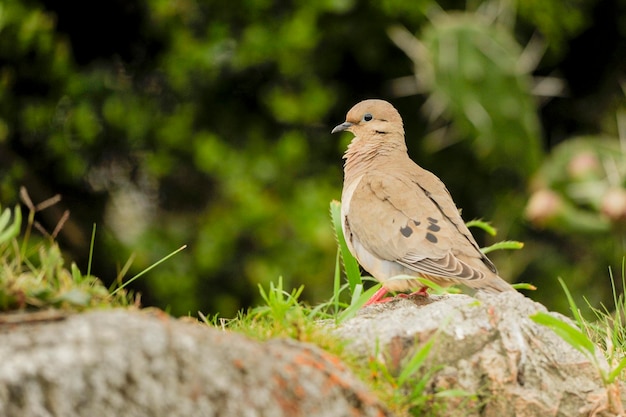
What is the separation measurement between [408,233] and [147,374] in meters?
2.29

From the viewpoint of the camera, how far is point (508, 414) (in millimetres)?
Answer: 3406

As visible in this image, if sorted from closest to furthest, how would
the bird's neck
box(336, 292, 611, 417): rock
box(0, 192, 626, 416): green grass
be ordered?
box(0, 192, 626, 416): green grass, box(336, 292, 611, 417): rock, the bird's neck

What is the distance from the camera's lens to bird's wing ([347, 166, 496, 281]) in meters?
4.59

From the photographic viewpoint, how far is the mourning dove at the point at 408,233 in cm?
448

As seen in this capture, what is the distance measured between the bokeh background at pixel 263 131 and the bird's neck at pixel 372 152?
7.69 ft

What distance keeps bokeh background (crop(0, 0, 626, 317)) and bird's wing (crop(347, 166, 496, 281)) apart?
2887 mm

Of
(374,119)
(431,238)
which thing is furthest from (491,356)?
(374,119)

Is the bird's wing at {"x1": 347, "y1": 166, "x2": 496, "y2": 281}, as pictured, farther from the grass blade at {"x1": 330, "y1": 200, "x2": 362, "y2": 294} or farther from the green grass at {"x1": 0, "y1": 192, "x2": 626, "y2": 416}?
the green grass at {"x1": 0, "y1": 192, "x2": 626, "y2": 416}

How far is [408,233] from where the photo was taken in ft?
15.4

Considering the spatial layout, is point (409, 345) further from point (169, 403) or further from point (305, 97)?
point (305, 97)

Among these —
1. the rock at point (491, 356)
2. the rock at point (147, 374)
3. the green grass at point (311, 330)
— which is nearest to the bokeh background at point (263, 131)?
the rock at point (491, 356)

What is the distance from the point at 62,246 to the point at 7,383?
5964 mm

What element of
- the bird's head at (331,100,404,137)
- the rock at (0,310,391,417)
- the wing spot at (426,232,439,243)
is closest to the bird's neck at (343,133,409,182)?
the bird's head at (331,100,404,137)

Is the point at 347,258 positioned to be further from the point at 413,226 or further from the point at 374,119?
the point at 374,119
